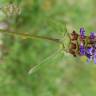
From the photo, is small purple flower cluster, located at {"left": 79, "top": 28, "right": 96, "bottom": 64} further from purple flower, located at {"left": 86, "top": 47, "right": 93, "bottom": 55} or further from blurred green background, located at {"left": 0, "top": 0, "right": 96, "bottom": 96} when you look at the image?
blurred green background, located at {"left": 0, "top": 0, "right": 96, "bottom": 96}

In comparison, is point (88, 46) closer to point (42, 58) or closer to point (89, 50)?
point (89, 50)

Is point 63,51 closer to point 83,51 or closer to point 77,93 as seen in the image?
point 83,51

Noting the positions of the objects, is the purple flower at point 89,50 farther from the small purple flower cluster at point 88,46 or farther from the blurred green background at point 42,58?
the blurred green background at point 42,58

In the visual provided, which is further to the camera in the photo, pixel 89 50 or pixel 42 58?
pixel 42 58

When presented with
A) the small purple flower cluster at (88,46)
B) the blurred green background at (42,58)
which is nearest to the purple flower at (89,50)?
the small purple flower cluster at (88,46)

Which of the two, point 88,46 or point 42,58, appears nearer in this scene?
point 88,46

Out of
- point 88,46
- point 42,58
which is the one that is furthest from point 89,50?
point 42,58

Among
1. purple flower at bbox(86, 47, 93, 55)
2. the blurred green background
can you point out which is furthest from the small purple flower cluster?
the blurred green background

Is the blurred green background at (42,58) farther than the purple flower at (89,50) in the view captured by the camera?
Yes

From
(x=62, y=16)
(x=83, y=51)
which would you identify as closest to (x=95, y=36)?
(x=83, y=51)

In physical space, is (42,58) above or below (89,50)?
below
